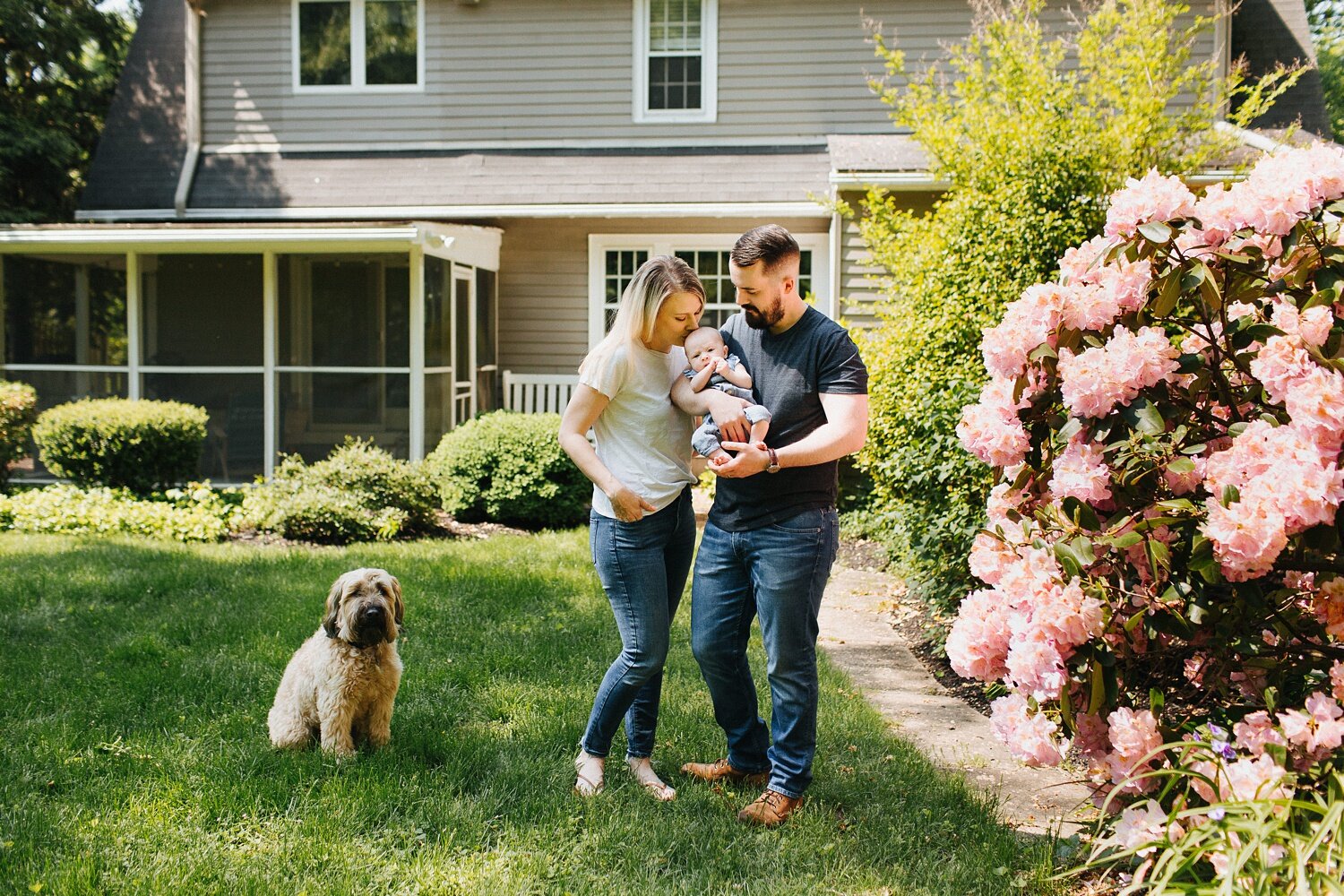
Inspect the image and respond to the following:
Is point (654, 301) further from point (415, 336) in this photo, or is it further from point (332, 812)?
point (415, 336)

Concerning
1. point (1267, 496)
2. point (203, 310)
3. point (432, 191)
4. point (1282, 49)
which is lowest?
point (1267, 496)

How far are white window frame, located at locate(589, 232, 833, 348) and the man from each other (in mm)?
9243

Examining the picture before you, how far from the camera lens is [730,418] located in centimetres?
357

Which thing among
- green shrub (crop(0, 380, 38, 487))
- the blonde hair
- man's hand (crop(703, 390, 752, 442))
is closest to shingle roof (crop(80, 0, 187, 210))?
green shrub (crop(0, 380, 38, 487))

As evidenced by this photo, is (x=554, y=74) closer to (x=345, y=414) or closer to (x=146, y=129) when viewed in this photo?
(x=345, y=414)

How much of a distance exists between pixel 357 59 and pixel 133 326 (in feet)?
15.5

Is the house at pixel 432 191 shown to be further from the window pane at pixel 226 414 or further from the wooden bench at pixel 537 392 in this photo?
the wooden bench at pixel 537 392

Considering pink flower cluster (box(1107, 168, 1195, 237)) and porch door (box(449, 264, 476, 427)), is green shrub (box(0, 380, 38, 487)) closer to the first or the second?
porch door (box(449, 264, 476, 427))

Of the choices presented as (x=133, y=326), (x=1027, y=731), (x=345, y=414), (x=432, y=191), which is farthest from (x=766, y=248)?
(x=432, y=191)

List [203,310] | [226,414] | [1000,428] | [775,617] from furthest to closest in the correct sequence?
[203,310], [226,414], [775,617], [1000,428]

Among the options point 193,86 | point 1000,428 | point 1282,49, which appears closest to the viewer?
point 1000,428

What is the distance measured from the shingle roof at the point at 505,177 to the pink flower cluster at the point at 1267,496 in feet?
34.8

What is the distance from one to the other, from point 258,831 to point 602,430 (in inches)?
70.0

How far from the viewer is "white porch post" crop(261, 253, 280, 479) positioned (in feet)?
38.5
